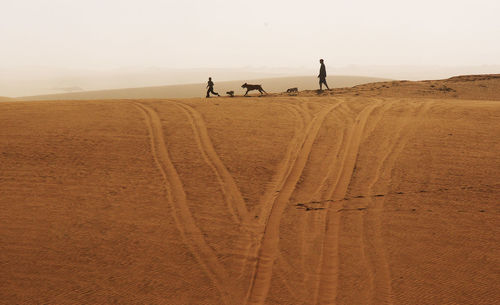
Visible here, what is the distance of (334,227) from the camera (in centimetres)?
573

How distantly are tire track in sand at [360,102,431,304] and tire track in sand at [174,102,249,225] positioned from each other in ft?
5.86

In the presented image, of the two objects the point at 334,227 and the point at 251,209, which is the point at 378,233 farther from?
the point at 251,209

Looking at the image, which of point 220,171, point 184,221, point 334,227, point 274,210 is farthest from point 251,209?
point 220,171

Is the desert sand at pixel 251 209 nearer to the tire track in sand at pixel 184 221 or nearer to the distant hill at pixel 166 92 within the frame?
the tire track in sand at pixel 184 221

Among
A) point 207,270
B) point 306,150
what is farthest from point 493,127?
point 207,270

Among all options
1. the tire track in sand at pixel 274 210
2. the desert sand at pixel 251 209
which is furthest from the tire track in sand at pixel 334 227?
the tire track in sand at pixel 274 210

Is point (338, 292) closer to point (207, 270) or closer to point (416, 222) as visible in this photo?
point (207, 270)

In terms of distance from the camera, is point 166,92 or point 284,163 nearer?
point 284,163

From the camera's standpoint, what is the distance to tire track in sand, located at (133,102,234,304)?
482cm

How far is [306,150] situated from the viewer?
8531 millimetres

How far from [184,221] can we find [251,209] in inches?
42.0

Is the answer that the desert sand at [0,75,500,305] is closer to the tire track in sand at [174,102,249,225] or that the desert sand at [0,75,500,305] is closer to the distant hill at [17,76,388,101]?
the tire track in sand at [174,102,249,225]

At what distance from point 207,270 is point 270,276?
31.0 inches

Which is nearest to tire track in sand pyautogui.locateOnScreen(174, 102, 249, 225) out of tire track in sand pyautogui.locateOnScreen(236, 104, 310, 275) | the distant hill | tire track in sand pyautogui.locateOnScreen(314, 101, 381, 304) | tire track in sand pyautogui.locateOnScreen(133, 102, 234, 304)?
tire track in sand pyautogui.locateOnScreen(236, 104, 310, 275)
